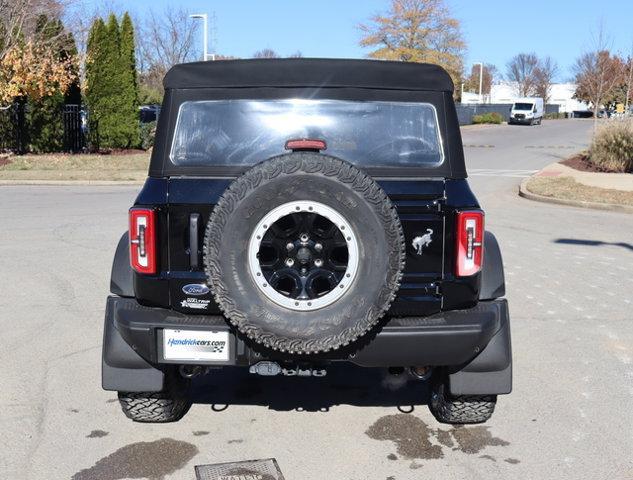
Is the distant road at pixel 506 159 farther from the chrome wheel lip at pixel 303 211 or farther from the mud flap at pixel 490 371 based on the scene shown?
the chrome wheel lip at pixel 303 211

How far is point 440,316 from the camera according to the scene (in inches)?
146

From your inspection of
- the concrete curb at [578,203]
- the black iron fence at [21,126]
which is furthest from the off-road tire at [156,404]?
the black iron fence at [21,126]

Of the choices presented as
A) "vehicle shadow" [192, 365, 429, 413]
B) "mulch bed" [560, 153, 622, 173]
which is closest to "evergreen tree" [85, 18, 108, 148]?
"mulch bed" [560, 153, 622, 173]

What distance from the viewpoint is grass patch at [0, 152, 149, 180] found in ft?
62.4

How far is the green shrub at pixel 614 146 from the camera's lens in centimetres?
2134

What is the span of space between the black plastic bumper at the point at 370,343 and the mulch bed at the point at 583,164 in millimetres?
19342

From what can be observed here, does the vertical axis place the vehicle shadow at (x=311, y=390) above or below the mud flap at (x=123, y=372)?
below

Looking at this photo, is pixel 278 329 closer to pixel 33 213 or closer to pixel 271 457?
pixel 271 457

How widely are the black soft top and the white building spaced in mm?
114029

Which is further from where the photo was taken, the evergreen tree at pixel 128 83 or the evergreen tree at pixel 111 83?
the evergreen tree at pixel 128 83

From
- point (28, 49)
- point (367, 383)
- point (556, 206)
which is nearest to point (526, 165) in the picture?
point (556, 206)

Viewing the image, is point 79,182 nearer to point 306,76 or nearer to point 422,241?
point 306,76

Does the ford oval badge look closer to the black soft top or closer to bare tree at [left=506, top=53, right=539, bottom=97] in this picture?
the black soft top

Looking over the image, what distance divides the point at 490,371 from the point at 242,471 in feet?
4.46
